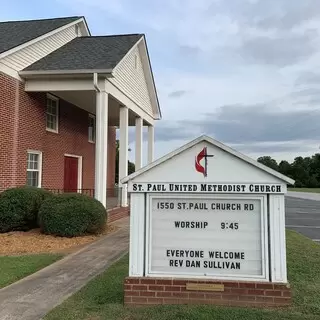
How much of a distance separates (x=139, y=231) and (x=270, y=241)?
5.23 feet

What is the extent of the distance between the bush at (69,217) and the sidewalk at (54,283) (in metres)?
1.29

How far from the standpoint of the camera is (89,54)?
15844 mm

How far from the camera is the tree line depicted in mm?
95125

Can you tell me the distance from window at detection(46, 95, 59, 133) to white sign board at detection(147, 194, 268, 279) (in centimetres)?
1159

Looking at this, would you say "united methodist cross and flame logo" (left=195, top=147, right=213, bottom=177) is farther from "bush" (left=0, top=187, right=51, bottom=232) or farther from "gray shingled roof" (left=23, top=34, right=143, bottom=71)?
"gray shingled roof" (left=23, top=34, right=143, bottom=71)

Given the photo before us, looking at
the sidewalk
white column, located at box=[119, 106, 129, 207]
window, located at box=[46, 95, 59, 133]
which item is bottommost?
the sidewalk

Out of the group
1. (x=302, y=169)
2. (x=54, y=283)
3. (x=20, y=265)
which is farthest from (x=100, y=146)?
(x=302, y=169)

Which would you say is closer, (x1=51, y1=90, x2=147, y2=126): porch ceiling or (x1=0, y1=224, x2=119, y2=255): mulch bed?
(x1=0, y1=224, x2=119, y2=255): mulch bed

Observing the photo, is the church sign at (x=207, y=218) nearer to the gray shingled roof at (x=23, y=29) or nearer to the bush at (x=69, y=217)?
the bush at (x=69, y=217)

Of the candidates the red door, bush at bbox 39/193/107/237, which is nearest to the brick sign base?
bush at bbox 39/193/107/237

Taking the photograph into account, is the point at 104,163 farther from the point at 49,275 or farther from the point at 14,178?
the point at 49,275

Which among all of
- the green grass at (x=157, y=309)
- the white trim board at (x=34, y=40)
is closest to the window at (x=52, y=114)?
the white trim board at (x=34, y=40)

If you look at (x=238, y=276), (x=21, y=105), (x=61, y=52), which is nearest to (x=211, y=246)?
(x=238, y=276)

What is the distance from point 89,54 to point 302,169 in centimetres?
8993
